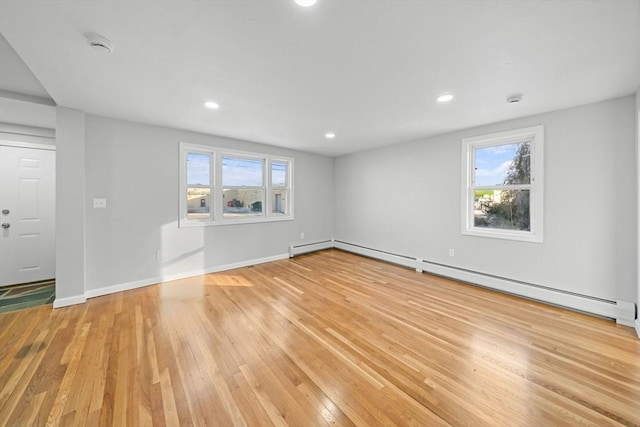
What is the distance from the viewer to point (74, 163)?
9.59 ft

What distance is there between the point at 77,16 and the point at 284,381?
9.00 feet

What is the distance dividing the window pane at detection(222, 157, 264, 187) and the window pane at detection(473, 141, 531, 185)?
3936 mm

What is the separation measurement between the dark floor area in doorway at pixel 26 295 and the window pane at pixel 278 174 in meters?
3.76

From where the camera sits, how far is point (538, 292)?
3014 mm

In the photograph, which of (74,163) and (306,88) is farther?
(74,163)

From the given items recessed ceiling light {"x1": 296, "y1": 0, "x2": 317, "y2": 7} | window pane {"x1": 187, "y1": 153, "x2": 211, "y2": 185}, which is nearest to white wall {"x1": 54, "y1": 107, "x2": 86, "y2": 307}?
window pane {"x1": 187, "y1": 153, "x2": 211, "y2": 185}

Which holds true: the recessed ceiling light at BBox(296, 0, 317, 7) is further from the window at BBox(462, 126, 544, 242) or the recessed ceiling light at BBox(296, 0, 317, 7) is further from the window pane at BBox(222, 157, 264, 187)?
the window pane at BBox(222, 157, 264, 187)

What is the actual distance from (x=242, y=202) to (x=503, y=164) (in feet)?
14.8

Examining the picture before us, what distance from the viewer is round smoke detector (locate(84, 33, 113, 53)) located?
1.60 m

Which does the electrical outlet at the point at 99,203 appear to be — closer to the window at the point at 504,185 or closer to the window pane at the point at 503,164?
the window at the point at 504,185

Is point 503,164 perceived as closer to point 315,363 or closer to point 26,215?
point 315,363

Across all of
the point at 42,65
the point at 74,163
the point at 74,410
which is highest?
the point at 42,65

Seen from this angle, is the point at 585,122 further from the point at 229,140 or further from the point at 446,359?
the point at 229,140

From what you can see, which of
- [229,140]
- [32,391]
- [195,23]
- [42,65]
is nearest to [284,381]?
[32,391]
